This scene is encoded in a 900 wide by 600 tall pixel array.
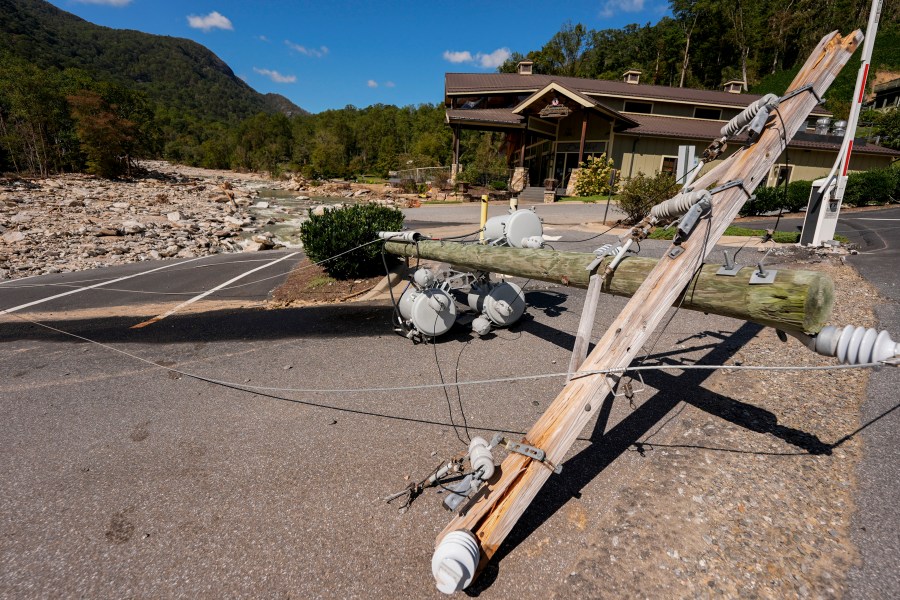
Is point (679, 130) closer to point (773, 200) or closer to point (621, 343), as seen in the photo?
point (773, 200)

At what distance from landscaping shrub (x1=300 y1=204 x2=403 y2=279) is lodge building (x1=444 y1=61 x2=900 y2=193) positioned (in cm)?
2019

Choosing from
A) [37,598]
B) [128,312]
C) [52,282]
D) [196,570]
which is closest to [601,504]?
[196,570]

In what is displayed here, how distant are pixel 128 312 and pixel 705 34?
8109 centimetres

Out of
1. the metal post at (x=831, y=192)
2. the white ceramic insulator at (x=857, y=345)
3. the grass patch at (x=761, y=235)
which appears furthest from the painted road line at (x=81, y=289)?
the metal post at (x=831, y=192)

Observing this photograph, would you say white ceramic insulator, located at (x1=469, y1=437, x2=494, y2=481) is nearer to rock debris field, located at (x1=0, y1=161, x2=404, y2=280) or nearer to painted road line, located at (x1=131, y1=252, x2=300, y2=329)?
painted road line, located at (x1=131, y1=252, x2=300, y2=329)

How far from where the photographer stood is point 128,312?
9.02m

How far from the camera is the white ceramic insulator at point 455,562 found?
246 centimetres

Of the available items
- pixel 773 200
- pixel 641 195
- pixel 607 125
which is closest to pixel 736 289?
pixel 641 195

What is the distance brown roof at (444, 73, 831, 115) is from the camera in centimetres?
3341

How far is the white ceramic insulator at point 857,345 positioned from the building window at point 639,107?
37.8 m

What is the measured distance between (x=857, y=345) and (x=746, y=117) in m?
2.56

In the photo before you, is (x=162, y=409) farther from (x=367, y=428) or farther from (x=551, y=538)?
(x=551, y=538)

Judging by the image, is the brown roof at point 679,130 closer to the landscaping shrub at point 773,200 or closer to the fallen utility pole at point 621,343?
the landscaping shrub at point 773,200

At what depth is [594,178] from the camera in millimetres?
27938
